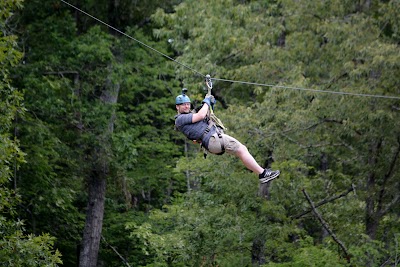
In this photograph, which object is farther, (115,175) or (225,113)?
(115,175)

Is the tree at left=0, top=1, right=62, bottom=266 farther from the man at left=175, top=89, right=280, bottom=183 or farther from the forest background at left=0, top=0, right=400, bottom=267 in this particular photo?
the man at left=175, top=89, right=280, bottom=183

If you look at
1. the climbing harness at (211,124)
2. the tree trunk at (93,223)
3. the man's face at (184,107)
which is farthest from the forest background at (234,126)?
the climbing harness at (211,124)

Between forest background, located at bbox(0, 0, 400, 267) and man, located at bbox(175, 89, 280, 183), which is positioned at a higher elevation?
forest background, located at bbox(0, 0, 400, 267)

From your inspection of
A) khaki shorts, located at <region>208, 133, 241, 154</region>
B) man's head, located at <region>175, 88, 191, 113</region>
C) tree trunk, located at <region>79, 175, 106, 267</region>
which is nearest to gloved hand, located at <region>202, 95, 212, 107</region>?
man's head, located at <region>175, 88, 191, 113</region>

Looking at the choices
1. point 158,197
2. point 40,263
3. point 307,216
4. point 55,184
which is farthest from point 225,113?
point 158,197

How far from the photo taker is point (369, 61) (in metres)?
13.4

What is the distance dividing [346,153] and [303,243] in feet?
10.4

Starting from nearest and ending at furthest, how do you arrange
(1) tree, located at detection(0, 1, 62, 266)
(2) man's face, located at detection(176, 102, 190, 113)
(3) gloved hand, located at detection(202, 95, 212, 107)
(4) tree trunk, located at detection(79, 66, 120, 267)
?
(3) gloved hand, located at detection(202, 95, 212, 107) → (2) man's face, located at detection(176, 102, 190, 113) → (1) tree, located at detection(0, 1, 62, 266) → (4) tree trunk, located at detection(79, 66, 120, 267)

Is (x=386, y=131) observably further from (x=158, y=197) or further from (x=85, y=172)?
(x=158, y=197)

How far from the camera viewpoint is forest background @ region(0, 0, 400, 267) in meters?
13.9

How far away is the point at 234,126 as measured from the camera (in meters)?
14.3

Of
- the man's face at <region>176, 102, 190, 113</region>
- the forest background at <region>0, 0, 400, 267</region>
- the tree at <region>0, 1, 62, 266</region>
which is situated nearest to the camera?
the man's face at <region>176, 102, 190, 113</region>

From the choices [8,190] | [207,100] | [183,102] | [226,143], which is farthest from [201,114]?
[8,190]

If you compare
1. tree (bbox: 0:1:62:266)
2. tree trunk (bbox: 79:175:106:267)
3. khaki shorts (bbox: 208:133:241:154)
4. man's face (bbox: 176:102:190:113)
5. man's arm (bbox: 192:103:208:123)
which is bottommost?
khaki shorts (bbox: 208:133:241:154)
